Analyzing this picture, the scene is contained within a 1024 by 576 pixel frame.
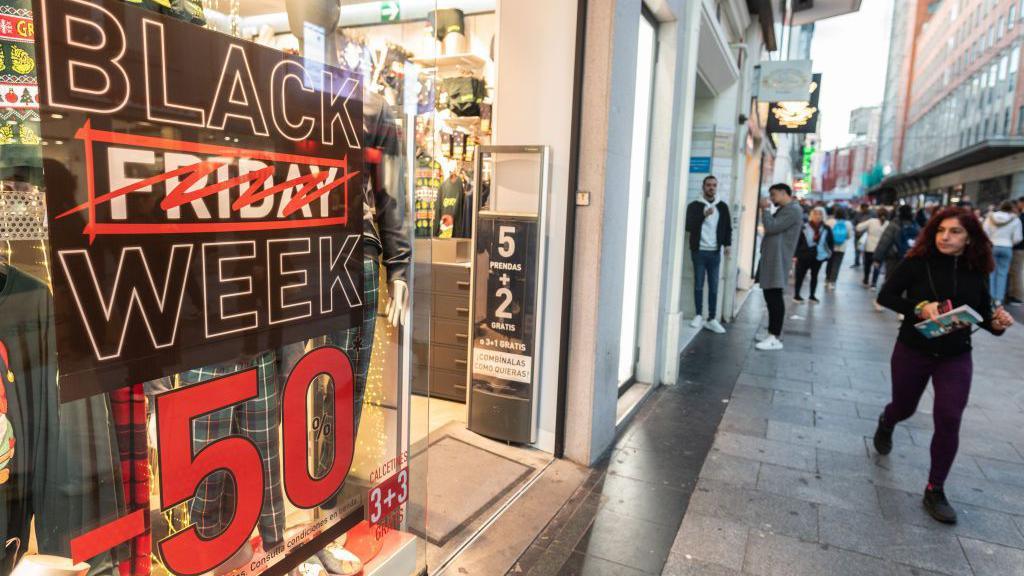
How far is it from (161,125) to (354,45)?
0.73 m

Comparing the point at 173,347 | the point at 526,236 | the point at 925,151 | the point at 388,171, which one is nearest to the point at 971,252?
the point at 526,236

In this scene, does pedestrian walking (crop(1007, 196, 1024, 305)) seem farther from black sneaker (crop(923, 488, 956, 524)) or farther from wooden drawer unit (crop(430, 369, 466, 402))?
wooden drawer unit (crop(430, 369, 466, 402))

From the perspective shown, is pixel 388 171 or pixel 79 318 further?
pixel 388 171

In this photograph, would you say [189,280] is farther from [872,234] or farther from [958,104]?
[958,104]

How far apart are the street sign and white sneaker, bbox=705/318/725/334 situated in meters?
6.71

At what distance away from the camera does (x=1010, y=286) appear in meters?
11.2

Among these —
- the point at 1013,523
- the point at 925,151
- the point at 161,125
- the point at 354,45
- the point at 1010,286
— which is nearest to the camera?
the point at 161,125

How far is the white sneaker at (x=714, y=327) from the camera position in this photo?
7.90m

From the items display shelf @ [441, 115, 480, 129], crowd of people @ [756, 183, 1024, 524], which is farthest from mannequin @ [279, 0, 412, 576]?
display shelf @ [441, 115, 480, 129]

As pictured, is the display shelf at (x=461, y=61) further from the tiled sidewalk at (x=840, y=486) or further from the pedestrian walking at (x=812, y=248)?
the pedestrian walking at (x=812, y=248)

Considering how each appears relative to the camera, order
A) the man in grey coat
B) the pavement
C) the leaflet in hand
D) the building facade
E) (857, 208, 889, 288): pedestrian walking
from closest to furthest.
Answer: the pavement
the leaflet in hand
the man in grey coat
(857, 208, 889, 288): pedestrian walking
the building facade

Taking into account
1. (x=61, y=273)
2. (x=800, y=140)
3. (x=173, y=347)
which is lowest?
(x=173, y=347)

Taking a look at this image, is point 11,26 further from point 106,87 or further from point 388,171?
point 388,171

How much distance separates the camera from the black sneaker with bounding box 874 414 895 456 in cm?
387
